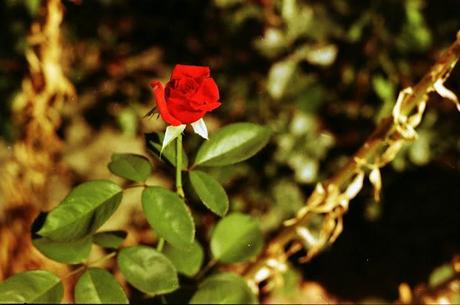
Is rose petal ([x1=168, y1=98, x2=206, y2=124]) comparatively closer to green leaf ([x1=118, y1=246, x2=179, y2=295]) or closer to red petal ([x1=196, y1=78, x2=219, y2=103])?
red petal ([x1=196, y1=78, x2=219, y2=103])

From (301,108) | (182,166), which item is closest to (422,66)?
(301,108)

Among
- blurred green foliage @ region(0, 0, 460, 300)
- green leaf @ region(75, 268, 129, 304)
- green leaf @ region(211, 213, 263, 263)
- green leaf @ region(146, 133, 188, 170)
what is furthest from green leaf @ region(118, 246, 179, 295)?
blurred green foliage @ region(0, 0, 460, 300)

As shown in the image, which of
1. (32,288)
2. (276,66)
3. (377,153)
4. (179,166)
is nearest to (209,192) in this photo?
(179,166)

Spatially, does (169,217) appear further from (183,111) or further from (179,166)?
(183,111)

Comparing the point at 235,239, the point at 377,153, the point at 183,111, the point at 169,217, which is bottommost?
the point at 235,239

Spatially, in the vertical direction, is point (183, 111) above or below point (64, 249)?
above

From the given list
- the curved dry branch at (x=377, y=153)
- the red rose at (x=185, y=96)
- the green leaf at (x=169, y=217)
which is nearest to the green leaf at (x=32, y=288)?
the green leaf at (x=169, y=217)

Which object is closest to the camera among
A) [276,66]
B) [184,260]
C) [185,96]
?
[185,96]
